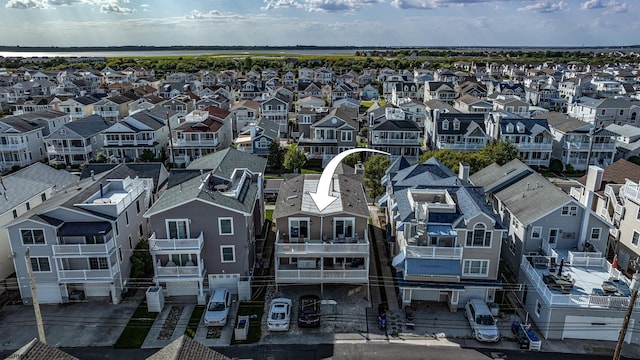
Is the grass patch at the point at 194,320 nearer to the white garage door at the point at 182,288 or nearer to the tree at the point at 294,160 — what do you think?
the white garage door at the point at 182,288

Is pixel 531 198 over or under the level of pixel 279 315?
over

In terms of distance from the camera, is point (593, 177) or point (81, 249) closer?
point (81, 249)

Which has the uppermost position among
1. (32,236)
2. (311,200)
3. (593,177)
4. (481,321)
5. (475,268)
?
(593,177)

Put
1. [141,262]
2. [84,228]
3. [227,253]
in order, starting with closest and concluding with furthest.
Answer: [84,228], [227,253], [141,262]

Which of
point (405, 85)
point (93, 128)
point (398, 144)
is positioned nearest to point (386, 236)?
point (398, 144)

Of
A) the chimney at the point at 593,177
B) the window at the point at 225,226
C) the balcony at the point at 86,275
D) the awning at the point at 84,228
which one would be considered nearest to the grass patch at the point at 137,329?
the balcony at the point at 86,275

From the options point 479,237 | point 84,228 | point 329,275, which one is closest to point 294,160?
point 329,275

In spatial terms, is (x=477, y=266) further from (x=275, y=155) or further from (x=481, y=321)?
(x=275, y=155)
